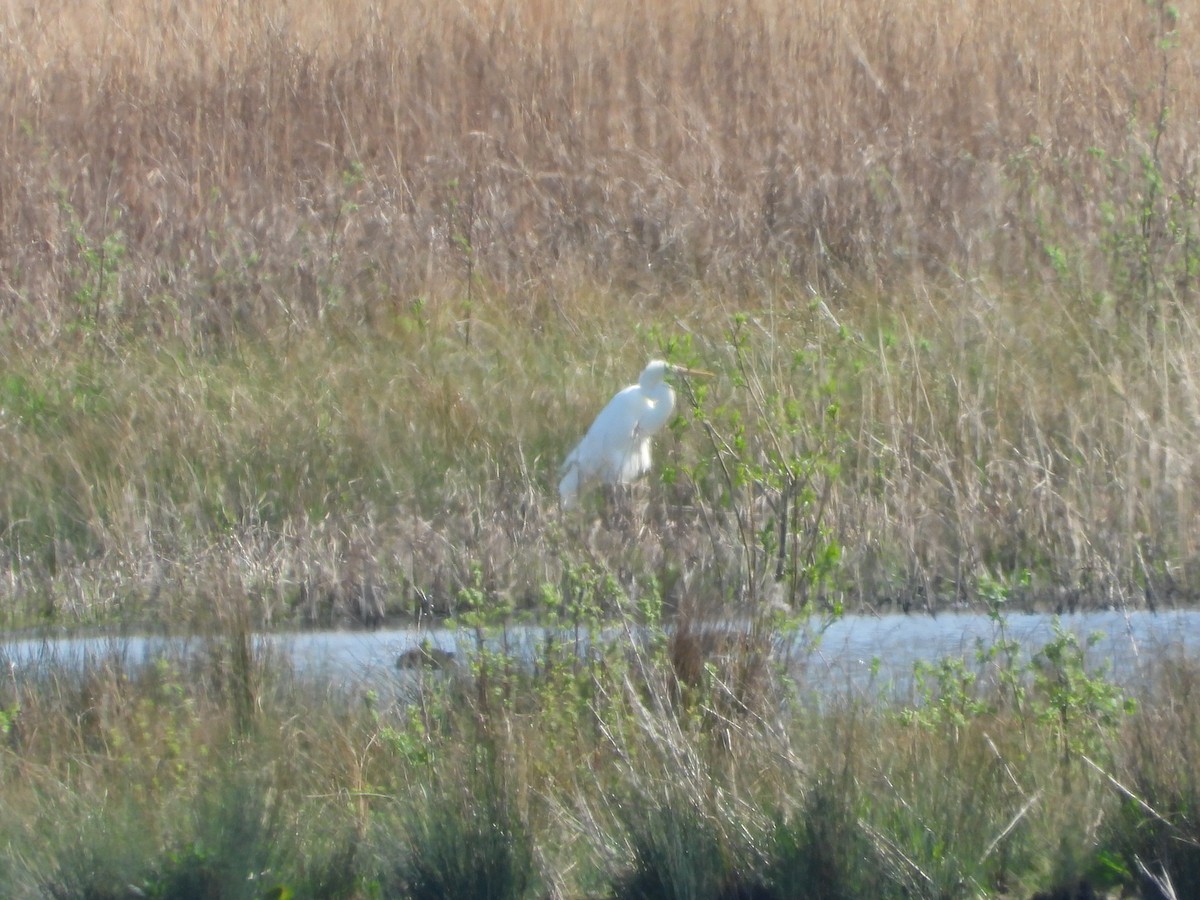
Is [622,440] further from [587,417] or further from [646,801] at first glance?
[646,801]

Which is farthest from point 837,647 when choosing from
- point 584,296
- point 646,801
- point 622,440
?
point 584,296

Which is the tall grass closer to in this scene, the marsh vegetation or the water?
the marsh vegetation

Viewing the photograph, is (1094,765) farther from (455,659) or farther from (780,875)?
(455,659)

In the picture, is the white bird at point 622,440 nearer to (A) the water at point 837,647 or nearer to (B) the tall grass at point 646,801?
(A) the water at point 837,647

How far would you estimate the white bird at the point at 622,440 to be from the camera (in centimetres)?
627

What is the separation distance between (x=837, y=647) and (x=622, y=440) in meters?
1.46

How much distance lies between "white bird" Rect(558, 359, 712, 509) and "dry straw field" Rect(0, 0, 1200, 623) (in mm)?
150

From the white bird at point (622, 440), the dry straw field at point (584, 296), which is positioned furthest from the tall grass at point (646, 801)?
the white bird at point (622, 440)

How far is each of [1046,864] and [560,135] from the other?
7.96 meters

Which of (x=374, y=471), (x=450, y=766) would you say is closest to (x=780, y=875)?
(x=450, y=766)

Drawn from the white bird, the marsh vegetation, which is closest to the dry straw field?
the marsh vegetation

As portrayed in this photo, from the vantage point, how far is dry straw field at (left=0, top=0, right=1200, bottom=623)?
19.0 feet

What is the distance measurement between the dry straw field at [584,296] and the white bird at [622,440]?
0.15 m

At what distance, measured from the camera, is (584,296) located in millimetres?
8875
